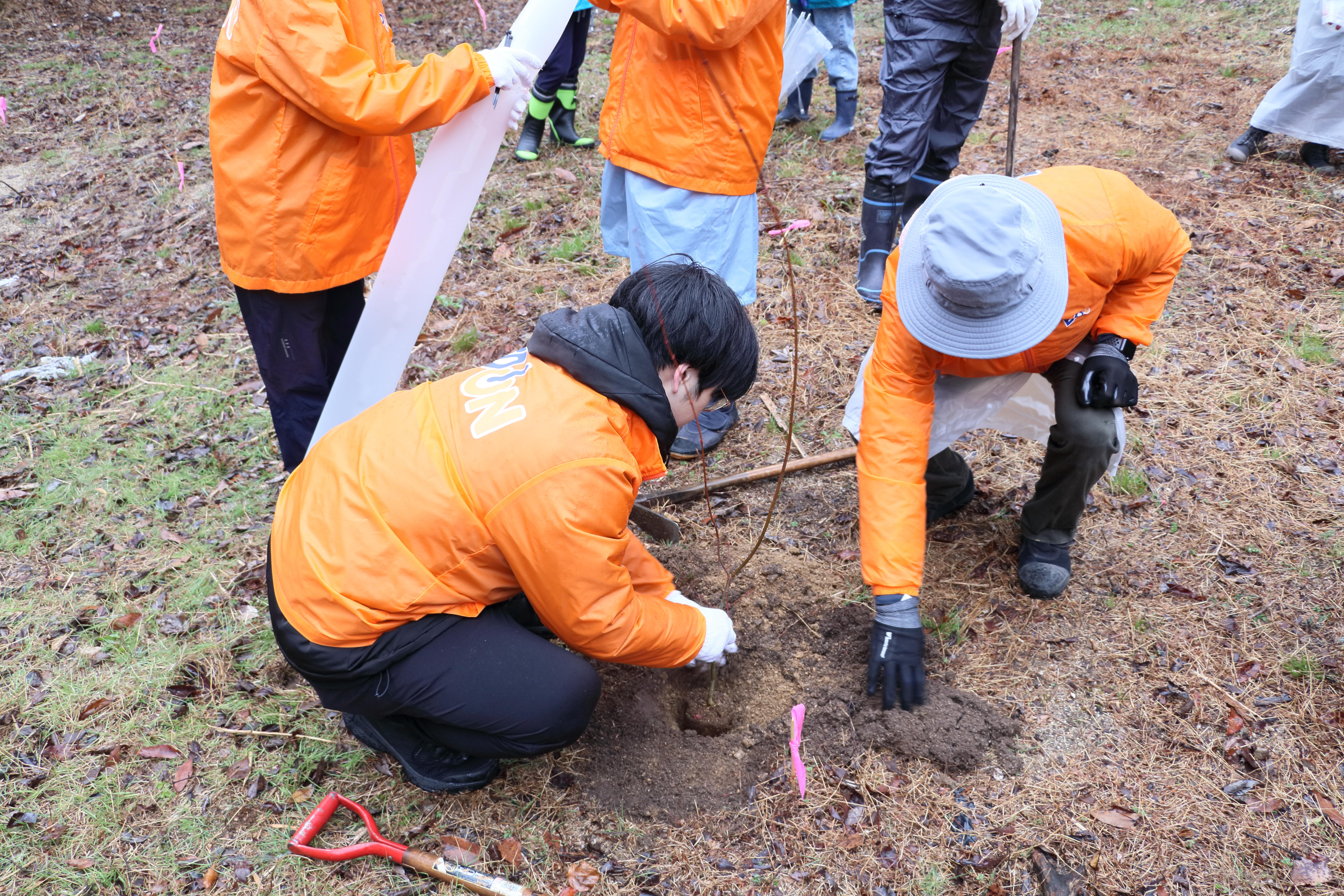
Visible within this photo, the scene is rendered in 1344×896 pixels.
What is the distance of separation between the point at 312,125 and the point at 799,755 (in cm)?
228

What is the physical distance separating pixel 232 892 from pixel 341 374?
166 centimetres

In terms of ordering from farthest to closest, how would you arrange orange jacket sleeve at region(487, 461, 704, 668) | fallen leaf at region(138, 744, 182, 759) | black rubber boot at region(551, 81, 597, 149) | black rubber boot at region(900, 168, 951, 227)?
1. black rubber boot at region(551, 81, 597, 149)
2. black rubber boot at region(900, 168, 951, 227)
3. fallen leaf at region(138, 744, 182, 759)
4. orange jacket sleeve at region(487, 461, 704, 668)

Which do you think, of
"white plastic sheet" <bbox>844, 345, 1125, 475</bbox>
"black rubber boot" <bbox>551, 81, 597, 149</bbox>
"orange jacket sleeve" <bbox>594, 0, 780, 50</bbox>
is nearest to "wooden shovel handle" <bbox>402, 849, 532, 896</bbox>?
"white plastic sheet" <bbox>844, 345, 1125, 475</bbox>

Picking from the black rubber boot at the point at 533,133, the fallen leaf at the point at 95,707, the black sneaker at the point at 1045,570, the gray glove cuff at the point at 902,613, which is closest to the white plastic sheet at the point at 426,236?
the fallen leaf at the point at 95,707

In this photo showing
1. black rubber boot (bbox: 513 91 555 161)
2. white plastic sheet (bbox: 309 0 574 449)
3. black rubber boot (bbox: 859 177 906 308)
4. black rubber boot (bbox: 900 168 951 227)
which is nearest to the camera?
white plastic sheet (bbox: 309 0 574 449)

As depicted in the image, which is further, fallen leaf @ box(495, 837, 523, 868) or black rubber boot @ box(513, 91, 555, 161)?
black rubber boot @ box(513, 91, 555, 161)

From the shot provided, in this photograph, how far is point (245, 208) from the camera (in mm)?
2623

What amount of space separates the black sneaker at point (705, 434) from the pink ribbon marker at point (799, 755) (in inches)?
55.6

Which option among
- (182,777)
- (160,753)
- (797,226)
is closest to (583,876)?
(182,777)

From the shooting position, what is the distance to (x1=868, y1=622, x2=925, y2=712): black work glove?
2275 mm

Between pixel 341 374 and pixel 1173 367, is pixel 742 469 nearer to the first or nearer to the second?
pixel 341 374

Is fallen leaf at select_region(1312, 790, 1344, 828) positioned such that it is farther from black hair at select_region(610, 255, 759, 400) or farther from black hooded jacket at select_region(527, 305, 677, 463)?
black hooded jacket at select_region(527, 305, 677, 463)

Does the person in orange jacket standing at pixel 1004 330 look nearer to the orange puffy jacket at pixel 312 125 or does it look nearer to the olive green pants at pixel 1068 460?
the olive green pants at pixel 1068 460

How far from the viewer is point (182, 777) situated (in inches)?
94.2
